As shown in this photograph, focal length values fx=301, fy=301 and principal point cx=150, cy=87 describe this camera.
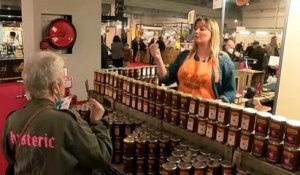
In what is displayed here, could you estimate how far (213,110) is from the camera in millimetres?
1944

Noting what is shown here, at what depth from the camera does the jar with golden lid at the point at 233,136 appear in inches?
71.4

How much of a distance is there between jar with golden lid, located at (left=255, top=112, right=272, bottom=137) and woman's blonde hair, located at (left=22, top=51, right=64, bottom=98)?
1.12 metres

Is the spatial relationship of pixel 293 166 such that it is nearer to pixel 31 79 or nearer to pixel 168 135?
pixel 168 135

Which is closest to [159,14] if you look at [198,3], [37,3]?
[198,3]

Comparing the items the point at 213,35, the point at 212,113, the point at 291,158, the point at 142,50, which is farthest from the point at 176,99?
the point at 142,50

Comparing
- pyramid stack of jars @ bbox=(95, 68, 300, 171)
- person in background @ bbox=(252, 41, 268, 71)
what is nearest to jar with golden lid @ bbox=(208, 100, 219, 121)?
pyramid stack of jars @ bbox=(95, 68, 300, 171)

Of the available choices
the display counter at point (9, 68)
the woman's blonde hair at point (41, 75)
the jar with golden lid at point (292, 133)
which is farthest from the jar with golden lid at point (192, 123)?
the display counter at point (9, 68)

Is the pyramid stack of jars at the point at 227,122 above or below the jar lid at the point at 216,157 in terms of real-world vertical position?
above

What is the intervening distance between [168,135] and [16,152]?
110cm

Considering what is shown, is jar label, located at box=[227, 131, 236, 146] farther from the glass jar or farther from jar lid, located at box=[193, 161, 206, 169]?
jar lid, located at box=[193, 161, 206, 169]

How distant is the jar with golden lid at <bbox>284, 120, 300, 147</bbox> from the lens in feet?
4.99

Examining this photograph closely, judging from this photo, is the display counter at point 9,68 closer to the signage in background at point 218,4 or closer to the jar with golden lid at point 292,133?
the signage in background at point 218,4

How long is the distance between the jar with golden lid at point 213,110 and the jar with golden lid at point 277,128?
37cm

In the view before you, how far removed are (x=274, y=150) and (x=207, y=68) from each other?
98cm
